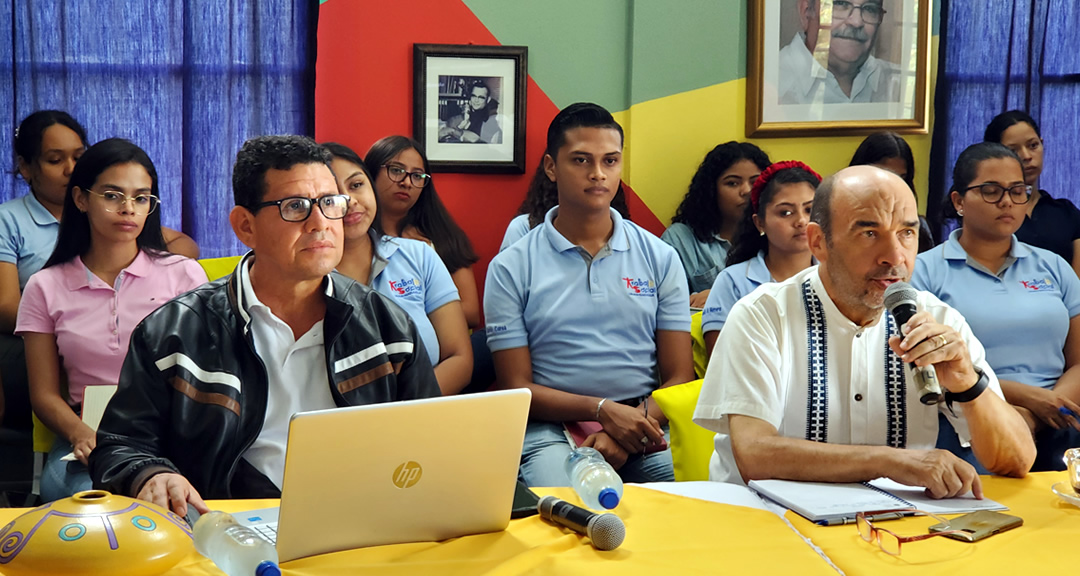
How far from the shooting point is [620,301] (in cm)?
305

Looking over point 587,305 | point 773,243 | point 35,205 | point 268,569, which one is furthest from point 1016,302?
point 35,205

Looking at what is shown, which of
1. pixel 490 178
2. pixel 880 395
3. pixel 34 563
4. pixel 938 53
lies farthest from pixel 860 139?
pixel 34 563

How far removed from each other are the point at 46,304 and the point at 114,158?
1.69 ft

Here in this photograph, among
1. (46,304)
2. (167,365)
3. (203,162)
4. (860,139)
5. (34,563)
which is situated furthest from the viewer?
(860,139)

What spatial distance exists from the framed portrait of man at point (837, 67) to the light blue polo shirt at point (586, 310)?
60.6 inches

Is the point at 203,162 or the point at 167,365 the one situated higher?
the point at 203,162

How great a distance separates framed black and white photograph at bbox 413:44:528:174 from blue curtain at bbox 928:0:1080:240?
207 centimetres

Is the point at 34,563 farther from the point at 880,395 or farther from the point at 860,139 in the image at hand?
the point at 860,139

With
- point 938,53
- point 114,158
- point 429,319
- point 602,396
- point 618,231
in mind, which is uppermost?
point 938,53

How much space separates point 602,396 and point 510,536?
160cm

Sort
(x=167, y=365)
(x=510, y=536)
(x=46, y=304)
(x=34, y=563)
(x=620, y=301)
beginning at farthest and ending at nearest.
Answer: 1. (x=620, y=301)
2. (x=46, y=304)
3. (x=167, y=365)
4. (x=510, y=536)
5. (x=34, y=563)

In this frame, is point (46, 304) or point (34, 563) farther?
point (46, 304)

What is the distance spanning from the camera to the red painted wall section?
414 centimetres

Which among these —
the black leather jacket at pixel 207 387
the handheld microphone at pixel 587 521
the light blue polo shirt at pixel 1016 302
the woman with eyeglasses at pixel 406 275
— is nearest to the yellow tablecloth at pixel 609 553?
the handheld microphone at pixel 587 521
